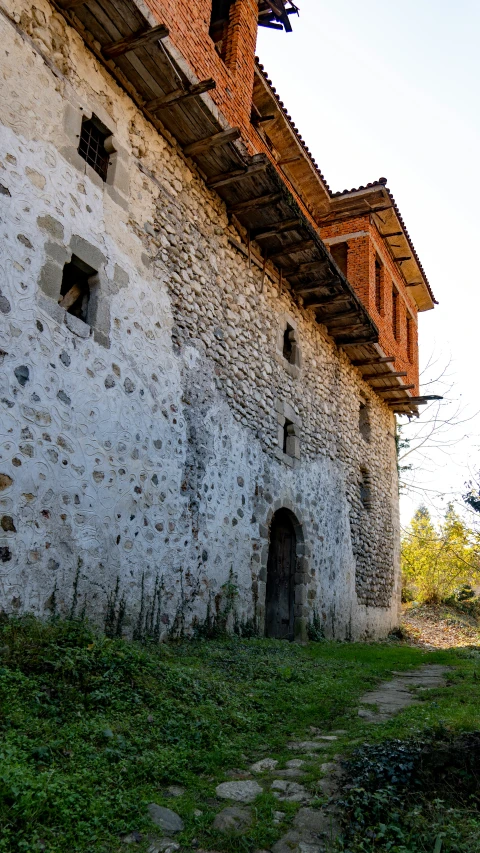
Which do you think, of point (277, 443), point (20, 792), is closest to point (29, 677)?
point (20, 792)

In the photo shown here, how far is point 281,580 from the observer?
9.32 m

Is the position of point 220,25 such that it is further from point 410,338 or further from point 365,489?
point 410,338

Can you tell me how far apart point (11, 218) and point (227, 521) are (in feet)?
13.5

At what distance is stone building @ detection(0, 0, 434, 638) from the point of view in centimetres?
482

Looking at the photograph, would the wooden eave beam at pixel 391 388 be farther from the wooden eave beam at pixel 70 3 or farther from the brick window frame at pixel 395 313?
the wooden eave beam at pixel 70 3

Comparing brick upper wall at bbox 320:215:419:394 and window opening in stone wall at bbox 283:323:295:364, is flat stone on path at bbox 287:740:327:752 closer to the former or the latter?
window opening in stone wall at bbox 283:323:295:364

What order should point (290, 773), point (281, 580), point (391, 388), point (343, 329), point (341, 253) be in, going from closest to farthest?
1. point (290, 773)
2. point (281, 580)
3. point (343, 329)
4. point (341, 253)
5. point (391, 388)

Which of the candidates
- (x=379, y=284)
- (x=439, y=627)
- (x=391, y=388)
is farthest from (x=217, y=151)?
(x=439, y=627)

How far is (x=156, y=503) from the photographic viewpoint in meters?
6.07

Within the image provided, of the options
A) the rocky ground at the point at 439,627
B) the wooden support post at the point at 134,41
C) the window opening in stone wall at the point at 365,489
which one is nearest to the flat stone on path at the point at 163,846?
the wooden support post at the point at 134,41

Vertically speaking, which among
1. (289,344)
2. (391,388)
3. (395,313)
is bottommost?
(289,344)

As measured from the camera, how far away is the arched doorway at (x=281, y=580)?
9125 mm

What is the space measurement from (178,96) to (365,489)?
28.8 feet

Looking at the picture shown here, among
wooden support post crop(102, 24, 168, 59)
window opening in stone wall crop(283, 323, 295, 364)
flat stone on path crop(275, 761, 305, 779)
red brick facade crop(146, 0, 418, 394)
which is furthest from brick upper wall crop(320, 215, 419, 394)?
flat stone on path crop(275, 761, 305, 779)
